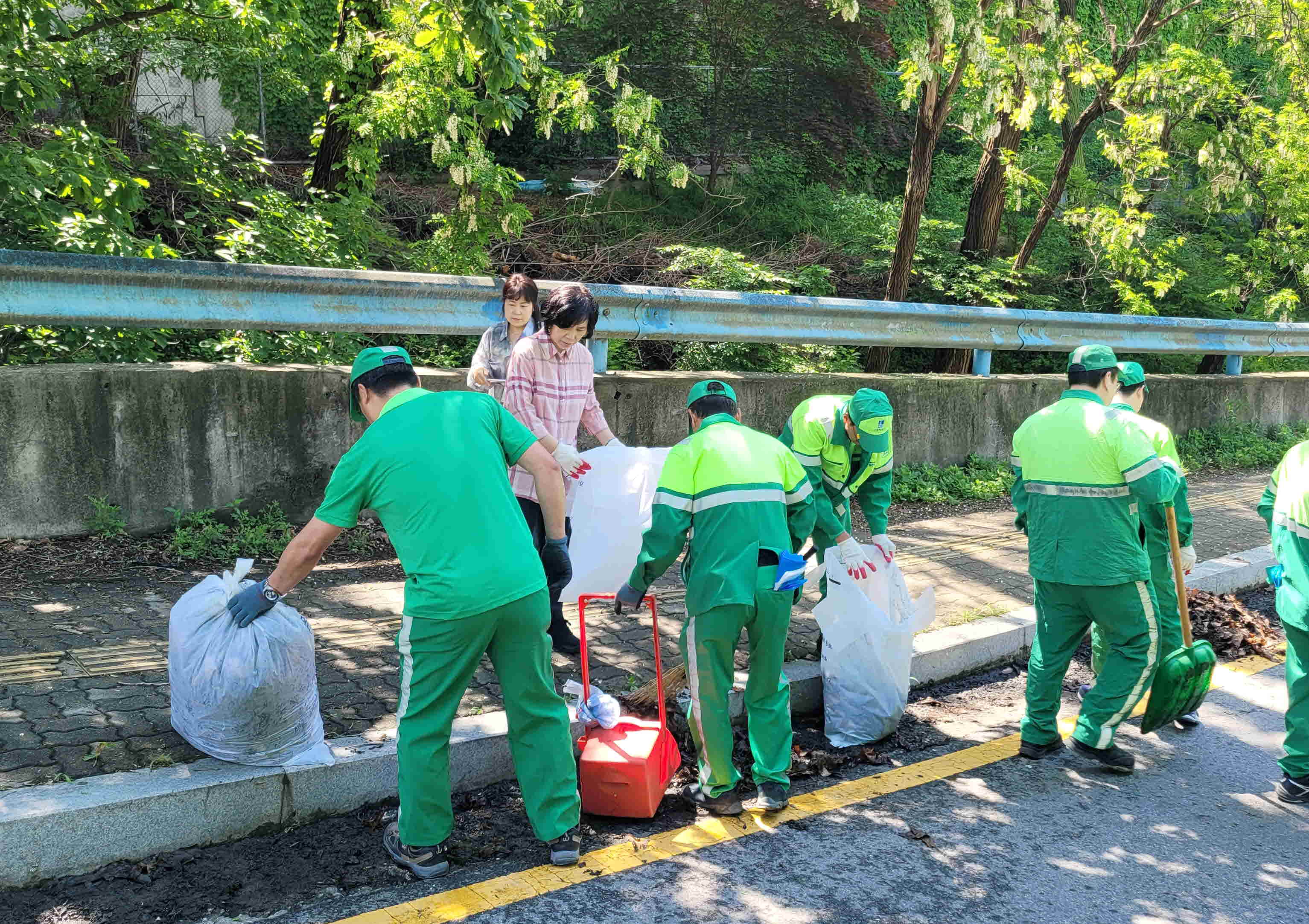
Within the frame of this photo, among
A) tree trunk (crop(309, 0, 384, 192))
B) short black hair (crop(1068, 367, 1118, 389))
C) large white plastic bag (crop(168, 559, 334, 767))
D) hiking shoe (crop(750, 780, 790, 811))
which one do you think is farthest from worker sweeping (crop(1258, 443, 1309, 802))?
tree trunk (crop(309, 0, 384, 192))

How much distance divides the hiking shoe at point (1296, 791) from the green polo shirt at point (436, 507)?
3.13m

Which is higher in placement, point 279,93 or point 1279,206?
point 279,93

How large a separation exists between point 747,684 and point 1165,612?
89.2 inches

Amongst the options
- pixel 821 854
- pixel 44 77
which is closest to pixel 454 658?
pixel 821 854

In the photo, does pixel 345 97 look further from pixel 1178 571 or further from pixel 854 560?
pixel 1178 571

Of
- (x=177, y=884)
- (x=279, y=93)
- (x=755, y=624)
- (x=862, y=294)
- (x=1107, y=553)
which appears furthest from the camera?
(x=862, y=294)

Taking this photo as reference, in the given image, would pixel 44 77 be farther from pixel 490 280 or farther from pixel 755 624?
pixel 755 624

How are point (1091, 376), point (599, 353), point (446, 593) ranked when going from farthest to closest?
point (599, 353), point (1091, 376), point (446, 593)

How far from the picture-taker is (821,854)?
12.7 ft

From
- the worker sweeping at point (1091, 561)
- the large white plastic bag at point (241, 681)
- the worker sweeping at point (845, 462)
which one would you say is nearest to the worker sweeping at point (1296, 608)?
the worker sweeping at point (1091, 561)

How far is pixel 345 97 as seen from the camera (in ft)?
32.3

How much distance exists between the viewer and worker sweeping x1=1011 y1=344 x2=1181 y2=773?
4.65m

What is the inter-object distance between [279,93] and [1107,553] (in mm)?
9474

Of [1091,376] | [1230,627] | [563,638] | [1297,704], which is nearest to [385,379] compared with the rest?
[563,638]
